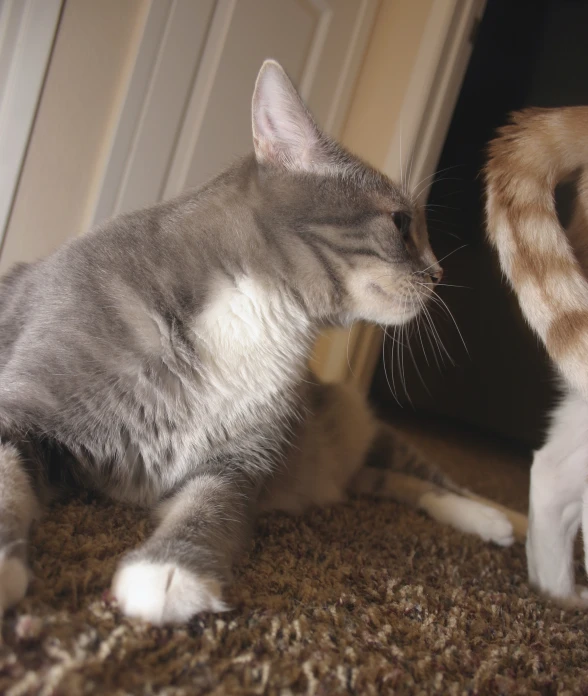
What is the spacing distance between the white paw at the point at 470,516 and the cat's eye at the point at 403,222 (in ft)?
2.30

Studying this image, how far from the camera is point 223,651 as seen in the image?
587 millimetres

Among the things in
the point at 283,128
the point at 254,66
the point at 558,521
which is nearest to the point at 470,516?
the point at 558,521

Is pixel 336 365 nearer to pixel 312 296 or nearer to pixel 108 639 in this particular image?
pixel 312 296

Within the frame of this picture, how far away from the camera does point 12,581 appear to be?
1.86 ft

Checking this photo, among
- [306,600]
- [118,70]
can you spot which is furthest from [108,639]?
[118,70]

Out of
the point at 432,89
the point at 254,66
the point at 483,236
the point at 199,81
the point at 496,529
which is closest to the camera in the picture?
the point at 496,529

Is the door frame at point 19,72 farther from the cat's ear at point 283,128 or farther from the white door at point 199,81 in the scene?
the cat's ear at point 283,128

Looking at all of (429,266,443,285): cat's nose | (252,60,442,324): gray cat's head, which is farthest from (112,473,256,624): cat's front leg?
(429,266,443,285): cat's nose

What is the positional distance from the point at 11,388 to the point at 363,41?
2.22 meters

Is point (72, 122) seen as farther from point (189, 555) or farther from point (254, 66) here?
point (189, 555)

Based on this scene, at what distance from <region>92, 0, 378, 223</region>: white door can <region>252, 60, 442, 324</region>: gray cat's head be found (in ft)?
1.95

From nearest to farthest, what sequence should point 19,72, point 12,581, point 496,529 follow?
point 12,581 < point 496,529 < point 19,72

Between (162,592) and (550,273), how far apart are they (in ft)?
2.49

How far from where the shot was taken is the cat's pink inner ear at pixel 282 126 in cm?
94
